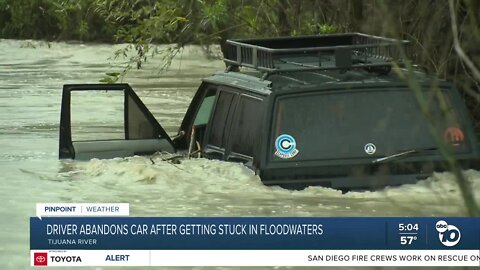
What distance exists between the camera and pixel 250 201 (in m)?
8.27

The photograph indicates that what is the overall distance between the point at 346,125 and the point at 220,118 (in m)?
1.07

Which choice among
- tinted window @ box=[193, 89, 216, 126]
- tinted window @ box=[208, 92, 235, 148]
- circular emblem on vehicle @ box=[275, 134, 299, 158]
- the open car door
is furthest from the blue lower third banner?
tinted window @ box=[193, 89, 216, 126]

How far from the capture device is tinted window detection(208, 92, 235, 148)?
8.12 m

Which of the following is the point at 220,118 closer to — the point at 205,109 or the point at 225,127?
the point at 225,127

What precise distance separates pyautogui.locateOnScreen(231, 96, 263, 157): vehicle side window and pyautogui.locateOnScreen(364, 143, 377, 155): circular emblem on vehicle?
0.71 m

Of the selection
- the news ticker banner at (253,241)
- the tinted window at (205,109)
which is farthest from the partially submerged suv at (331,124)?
the news ticker banner at (253,241)

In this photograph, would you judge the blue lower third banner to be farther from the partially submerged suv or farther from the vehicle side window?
the vehicle side window

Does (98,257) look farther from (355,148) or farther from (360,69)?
(360,69)

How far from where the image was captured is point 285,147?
7422 mm

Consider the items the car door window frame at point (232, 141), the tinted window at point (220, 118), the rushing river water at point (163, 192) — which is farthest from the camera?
the tinted window at point (220, 118)

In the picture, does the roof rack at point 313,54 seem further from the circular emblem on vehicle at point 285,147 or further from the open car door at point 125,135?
the open car door at point 125,135

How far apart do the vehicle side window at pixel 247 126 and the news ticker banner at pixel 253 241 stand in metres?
1.86

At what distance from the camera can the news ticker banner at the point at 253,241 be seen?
5184 millimetres

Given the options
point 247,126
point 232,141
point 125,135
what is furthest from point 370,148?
point 125,135
